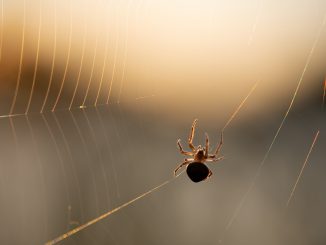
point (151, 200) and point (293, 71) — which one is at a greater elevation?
point (293, 71)

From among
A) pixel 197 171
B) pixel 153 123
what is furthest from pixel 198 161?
pixel 153 123

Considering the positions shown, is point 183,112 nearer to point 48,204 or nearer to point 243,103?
point 243,103

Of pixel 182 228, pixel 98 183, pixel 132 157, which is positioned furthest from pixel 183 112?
pixel 98 183

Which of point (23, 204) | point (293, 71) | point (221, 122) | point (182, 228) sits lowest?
point (182, 228)

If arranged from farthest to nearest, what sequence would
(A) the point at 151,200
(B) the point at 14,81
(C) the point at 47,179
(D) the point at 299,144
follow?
Answer: (D) the point at 299,144 < (A) the point at 151,200 < (C) the point at 47,179 < (B) the point at 14,81

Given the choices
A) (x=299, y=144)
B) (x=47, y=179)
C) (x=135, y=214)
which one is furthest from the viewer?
(x=299, y=144)
